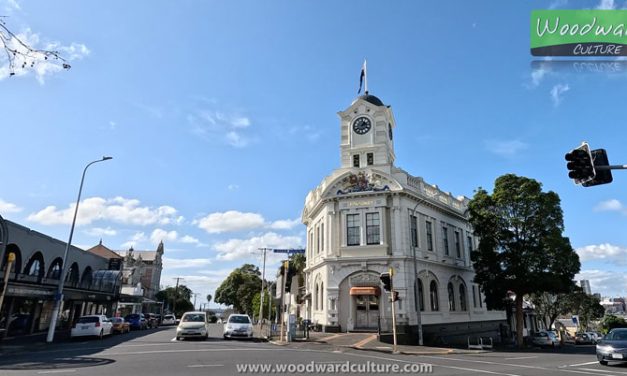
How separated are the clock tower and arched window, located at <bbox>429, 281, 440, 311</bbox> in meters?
10.2

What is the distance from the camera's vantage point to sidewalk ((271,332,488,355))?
1989cm

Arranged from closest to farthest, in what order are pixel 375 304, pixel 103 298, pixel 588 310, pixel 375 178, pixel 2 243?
1. pixel 2 243
2. pixel 375 304
3. pixel 375 178
4. pixel 103 298
5. pixel 588 310

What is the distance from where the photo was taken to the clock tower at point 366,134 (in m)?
32.3

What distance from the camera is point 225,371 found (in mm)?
10867

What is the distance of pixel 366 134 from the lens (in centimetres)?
3309

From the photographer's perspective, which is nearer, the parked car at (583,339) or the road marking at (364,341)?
the road marking at (364,341)

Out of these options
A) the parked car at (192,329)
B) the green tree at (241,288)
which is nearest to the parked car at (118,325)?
the parked car at (192,329)

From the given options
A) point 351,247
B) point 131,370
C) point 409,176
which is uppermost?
point 409,176

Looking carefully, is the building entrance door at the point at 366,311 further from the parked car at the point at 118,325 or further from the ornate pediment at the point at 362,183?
the parked car at the point at 118,325

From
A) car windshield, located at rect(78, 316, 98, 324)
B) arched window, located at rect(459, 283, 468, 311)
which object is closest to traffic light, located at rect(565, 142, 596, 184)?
car windshield, located at rect(78, 316, 98, 324)

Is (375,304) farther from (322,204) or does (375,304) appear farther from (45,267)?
(45,267)

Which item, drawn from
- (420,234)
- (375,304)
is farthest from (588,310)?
(375,304)

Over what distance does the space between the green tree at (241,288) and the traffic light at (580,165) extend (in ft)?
225

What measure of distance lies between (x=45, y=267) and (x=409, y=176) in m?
27.4
